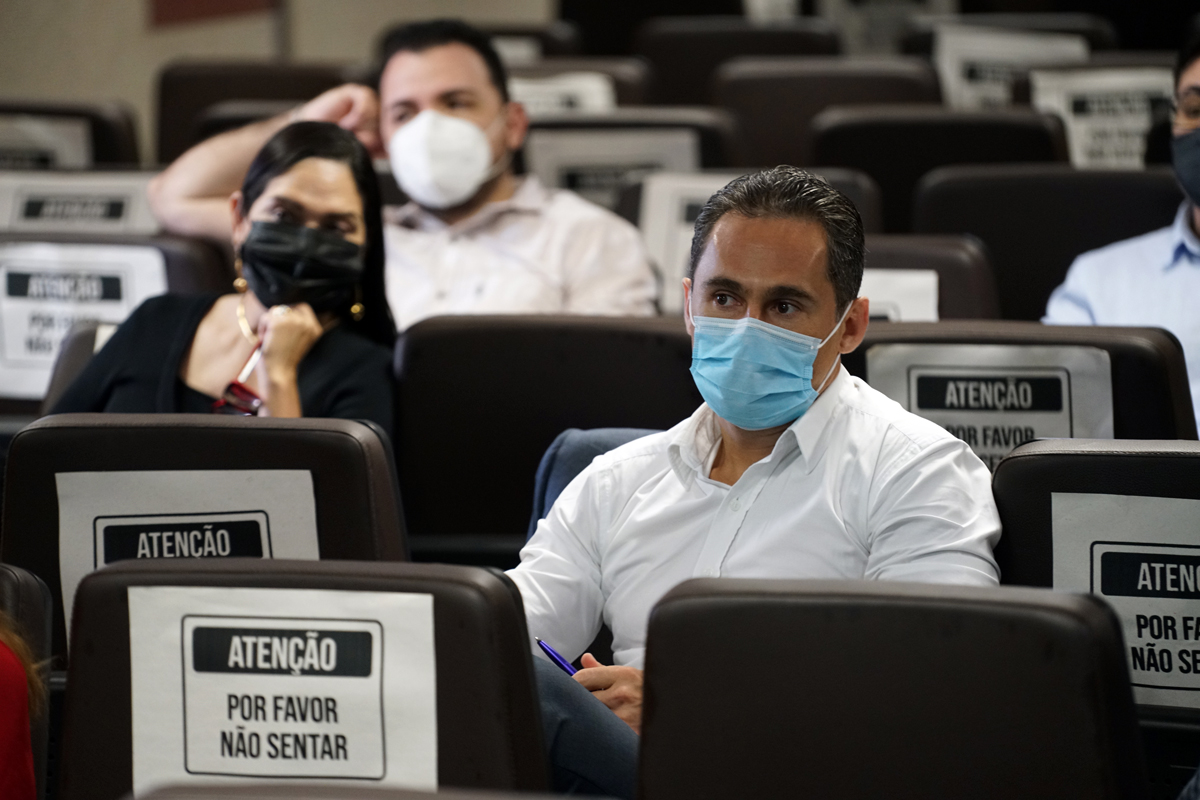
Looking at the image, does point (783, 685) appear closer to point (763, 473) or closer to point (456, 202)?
point (763, 473)

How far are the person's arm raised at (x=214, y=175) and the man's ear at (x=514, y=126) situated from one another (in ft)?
1.08

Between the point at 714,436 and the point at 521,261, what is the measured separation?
1442 mm

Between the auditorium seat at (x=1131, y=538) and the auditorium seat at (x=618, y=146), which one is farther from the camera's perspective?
the auditorium seat at (x=618, y=146)

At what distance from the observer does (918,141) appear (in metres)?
3.68

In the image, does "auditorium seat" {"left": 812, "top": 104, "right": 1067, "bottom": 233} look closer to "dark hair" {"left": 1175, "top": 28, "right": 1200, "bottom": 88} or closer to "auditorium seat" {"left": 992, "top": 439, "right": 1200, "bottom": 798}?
"dark hair" {"left": 1175, "top": 28, "right": 1200, "bottom": 88}

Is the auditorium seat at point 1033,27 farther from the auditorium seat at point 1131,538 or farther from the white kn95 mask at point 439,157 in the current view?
the auditorium seat at point 1131,538

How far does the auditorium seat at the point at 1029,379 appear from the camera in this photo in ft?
6.07

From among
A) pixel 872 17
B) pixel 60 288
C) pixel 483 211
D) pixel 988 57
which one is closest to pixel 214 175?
pixel 60 288

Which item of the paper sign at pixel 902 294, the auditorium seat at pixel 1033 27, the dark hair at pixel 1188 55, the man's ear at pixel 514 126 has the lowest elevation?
the paper sign at pixel 902 294

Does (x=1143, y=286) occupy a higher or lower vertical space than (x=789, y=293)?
lower

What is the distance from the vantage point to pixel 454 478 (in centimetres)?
222

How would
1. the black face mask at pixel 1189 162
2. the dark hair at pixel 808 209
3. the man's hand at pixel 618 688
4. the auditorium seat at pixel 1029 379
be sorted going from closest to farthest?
the man's hand at pixel 618 688, the dark hair at pixel 808 209, the auditorium seat at pixel 1029 379, the black face mask at pixel 1189 162

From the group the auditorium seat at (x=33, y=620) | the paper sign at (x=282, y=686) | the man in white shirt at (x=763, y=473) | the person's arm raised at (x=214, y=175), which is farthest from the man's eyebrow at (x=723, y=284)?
the person's arm raised at (x=214, y=175)

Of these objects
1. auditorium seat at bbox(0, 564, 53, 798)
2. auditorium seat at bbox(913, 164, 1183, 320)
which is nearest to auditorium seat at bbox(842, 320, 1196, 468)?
auditorium seat at bbox(0, 564, 53, 798)
